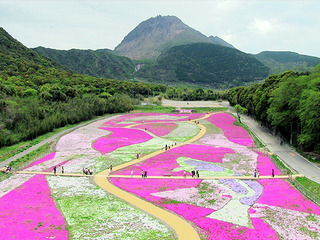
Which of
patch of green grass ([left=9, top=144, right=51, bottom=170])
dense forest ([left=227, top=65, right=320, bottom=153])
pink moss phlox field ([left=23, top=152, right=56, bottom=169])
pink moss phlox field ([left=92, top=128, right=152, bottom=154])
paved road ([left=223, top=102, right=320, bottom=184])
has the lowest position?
pink moss phlox field ([left=23, top=152, right=56, bottom=169])

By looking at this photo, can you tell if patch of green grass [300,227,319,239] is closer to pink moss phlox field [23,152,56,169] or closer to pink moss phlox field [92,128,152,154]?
pink moss phlox field [92,128,152,154]

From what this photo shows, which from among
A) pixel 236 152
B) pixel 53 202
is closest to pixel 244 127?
pixel 236 152

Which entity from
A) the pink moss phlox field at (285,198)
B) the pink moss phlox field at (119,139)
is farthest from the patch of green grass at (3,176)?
the pink moss phlox field at (285,198)

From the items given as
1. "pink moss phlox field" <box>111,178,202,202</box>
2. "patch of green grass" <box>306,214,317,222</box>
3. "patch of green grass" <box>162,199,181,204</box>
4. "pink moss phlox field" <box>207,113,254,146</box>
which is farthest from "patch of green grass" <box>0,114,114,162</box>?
"patch of green grass" <box>306,214,317,222</box>

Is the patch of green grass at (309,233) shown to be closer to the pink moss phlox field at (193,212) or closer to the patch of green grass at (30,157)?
the pink moss phlox field at (193,212)

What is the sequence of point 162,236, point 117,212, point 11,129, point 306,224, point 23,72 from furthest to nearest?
point 23,72
point 11,129
point 117,212
point 306,224
point 162,236

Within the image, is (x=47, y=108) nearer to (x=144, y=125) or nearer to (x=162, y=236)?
(x=144, y=125)
